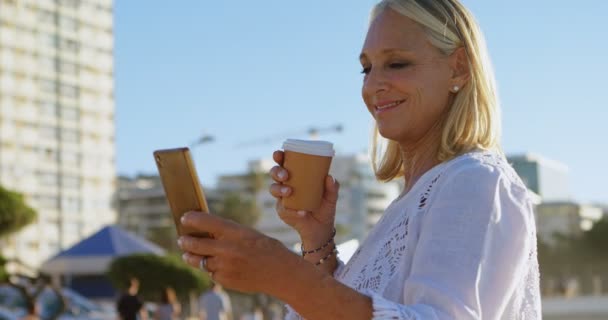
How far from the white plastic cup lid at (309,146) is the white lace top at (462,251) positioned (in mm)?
209

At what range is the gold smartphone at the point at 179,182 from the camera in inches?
61.2

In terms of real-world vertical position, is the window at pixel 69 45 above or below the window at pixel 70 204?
above

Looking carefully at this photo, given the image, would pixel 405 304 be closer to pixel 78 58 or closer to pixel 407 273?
pixel 407 273

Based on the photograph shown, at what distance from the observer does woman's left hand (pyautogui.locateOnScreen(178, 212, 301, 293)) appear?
57.8 inches

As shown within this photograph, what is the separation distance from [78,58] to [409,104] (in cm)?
8895

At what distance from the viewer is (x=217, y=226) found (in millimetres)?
1461

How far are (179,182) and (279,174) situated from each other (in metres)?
0.39

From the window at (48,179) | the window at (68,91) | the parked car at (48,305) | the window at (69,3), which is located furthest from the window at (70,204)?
the parked car at (48,305)

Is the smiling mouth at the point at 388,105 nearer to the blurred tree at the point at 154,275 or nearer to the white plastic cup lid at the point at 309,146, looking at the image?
the white plastic cup lid at the point at 309,146

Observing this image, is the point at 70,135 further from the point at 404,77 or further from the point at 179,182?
the point at 179,182

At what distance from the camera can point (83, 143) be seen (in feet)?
289

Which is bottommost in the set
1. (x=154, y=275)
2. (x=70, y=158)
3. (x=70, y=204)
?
(x=70, y=204)

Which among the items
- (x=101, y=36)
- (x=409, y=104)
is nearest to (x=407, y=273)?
(x=409, y=104)

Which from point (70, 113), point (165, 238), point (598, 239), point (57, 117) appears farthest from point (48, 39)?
point (598, 239)
